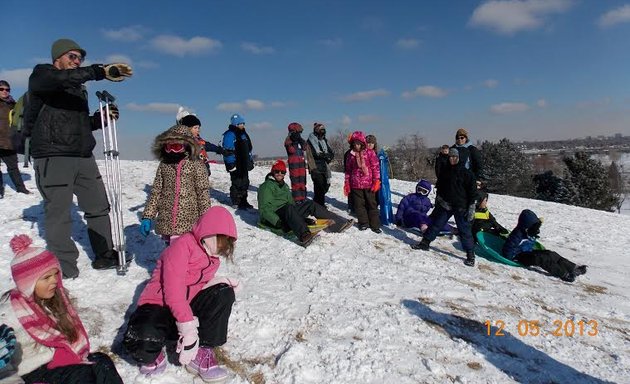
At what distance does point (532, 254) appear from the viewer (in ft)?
23.9

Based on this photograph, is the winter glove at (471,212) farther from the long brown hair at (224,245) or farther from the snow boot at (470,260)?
the long brown hair at (224,245)

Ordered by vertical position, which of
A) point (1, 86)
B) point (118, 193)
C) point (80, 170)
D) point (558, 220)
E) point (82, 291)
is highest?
point (1, 86)

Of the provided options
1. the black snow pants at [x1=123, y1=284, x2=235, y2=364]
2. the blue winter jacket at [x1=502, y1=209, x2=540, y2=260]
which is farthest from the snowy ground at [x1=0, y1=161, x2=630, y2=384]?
the blue winter jacket at [x1=502, y1=209, x2=540, y2=260]

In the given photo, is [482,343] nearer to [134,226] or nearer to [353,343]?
[353,343]

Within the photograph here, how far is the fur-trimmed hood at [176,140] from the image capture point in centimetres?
449

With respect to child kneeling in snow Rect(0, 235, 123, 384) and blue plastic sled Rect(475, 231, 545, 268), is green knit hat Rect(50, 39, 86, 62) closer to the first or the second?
child kneeling in snow Rect(0, 235, 123, 384)

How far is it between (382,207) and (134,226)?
5.38 m

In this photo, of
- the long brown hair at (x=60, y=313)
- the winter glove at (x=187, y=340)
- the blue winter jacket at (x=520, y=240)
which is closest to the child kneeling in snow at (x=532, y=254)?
the blue winter jacket at (x=520, y=240)

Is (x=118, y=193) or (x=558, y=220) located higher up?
(x=118, y=193)

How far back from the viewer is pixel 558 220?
1184 cm

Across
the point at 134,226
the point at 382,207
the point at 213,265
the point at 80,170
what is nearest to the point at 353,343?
the point at 213,265

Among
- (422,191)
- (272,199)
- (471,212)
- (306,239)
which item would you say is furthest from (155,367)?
(422,191)

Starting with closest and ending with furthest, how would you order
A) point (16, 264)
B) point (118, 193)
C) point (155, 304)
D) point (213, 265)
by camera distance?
point (16, 264) < point (155, 304) < point (213, 265) < point (118, 193)

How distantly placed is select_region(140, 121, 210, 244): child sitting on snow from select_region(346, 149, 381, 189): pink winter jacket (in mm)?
4334
